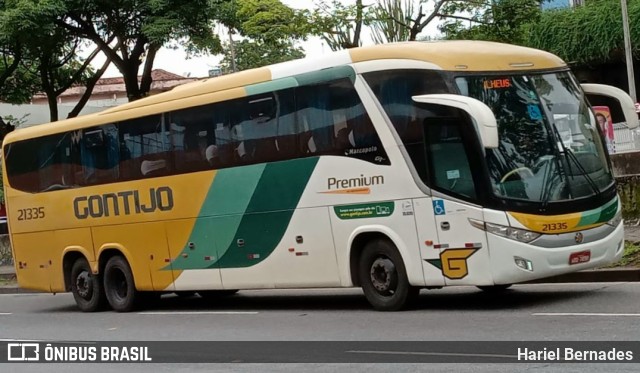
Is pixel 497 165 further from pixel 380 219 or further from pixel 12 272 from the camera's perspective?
pixel 12 272

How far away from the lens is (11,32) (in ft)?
79.2

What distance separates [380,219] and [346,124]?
4.41ft

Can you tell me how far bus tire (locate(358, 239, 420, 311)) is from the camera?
41.1ft

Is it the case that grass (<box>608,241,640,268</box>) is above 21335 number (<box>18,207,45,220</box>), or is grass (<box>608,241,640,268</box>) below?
below

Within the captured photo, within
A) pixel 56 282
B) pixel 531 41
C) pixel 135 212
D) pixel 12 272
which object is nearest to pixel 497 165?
pixel 135 212

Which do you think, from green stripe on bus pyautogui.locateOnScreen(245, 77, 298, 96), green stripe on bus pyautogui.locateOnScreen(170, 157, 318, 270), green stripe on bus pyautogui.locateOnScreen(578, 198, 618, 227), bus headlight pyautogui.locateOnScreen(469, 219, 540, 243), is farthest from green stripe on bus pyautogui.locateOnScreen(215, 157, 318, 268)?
green stripe on bus pyautogui.locateOnScreen(578, 198, 618, 227)

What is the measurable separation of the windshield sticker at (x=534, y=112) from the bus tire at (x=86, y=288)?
9026mm

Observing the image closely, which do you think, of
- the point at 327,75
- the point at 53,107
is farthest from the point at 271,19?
the point at 327,75

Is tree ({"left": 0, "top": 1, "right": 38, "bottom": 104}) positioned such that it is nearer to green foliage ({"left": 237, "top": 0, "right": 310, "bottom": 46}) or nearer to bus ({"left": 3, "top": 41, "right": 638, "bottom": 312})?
green foliage ({"left": 237, "top": 0, "right": 310, "bottom": 46})

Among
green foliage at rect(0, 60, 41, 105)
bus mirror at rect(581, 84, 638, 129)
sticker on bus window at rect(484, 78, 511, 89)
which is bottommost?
bus mirror at rect(581, 84, 638, 129)

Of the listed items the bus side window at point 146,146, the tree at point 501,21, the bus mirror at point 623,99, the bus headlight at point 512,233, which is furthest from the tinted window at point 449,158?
the tree at point 501,21

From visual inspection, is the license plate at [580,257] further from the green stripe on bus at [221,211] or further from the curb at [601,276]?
the green stripe on bus at [221,211]

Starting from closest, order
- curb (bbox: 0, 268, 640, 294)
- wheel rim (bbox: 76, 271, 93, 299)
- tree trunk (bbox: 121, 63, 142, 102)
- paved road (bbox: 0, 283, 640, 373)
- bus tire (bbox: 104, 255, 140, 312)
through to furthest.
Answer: paved road (bbox: 0, 283, 640, 373), curb (bbox: 0, 268, 640, 294), bus tire (bbox: 104, 255, 140, 312), wheel rim (bbox: 76, 271, 93, 299), tree trunk (bbox: 121, 63, 142, 102)

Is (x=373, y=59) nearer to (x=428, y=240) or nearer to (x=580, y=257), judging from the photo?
(x=428, y=240)
